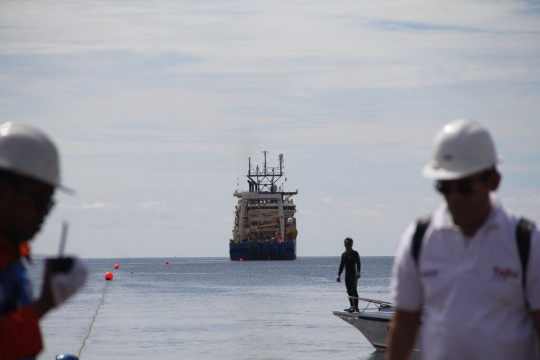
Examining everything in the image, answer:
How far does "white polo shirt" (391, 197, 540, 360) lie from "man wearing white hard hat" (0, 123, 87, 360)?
3.94 ft

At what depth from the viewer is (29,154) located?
2424mm

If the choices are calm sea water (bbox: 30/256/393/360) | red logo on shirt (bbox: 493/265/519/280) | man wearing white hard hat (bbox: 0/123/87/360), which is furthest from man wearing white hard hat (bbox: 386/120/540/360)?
calm sea water (bbox: 30/256/393/360)

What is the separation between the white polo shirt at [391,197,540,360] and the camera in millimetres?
2947

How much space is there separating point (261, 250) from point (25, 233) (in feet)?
348

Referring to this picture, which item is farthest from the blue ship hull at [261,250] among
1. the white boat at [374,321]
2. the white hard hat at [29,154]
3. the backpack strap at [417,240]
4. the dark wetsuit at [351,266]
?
the white hard hat at [29,154]

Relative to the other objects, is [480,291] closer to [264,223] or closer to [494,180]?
[494,180]

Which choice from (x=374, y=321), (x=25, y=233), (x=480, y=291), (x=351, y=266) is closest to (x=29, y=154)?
(x=25, y=233)

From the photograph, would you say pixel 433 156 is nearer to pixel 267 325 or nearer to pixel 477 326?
pixel 477 326

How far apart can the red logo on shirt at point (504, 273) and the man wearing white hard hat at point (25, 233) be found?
1295 millimetres

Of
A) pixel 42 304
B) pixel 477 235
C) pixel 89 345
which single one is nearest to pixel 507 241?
pixel 477 235

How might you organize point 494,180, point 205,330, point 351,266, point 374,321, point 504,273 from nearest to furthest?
point 504,273 → point 494,180 → point 374,321 → point 351,266 → point 205,330

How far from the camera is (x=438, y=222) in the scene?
10.1ft

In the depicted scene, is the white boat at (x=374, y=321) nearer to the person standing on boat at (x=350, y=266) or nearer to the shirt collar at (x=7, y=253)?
the person standing on boat at (x=350, y=266)

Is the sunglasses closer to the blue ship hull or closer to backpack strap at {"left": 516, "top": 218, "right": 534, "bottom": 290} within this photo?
backpack strap at {"left": 516, "top": 218, "right": 534, "bottom": 290}
